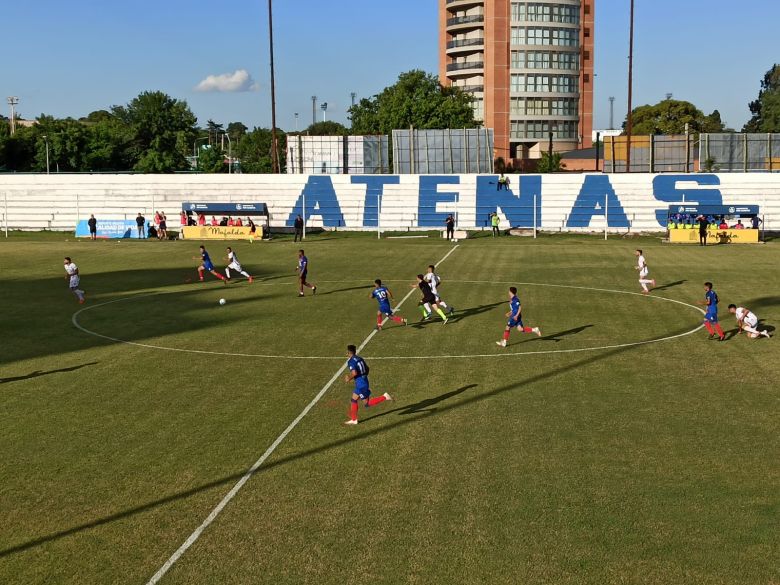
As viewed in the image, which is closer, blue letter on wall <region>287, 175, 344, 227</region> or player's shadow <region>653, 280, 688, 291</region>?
player's shadow <region>653, 280, 688, 291</region>

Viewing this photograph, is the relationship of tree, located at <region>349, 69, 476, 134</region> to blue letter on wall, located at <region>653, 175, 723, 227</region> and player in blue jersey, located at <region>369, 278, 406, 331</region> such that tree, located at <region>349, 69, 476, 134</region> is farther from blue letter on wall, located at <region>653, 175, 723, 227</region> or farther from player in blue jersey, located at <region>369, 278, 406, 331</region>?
player in blue jersey, located at <region>369, 278, 406, 331</region>

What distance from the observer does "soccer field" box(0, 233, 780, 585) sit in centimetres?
1134

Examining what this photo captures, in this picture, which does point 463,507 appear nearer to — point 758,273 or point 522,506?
point 522,506

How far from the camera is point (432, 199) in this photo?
68.8 meters

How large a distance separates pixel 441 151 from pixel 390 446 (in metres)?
61.7

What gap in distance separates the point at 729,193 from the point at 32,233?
57.4m

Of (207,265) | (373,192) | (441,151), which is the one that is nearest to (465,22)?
(441,151)

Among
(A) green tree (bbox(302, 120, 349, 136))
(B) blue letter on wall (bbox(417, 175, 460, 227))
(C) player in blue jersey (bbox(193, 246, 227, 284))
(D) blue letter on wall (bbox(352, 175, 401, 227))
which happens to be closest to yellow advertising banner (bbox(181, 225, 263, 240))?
(D) blue letter on wall (bbox(352, 175, 401, 227))

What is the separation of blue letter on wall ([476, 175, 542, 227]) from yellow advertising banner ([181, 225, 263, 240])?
18.8 meters

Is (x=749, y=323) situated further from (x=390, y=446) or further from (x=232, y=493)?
(x=232, y=493)

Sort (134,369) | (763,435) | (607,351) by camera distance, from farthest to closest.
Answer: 1. (607,351)
2. (134,369)
3. (763,435)

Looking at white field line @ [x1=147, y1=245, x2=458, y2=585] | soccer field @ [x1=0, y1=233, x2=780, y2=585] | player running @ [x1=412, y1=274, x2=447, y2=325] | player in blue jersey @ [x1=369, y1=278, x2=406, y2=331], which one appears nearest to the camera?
white field line @ [x1=147, y1=245, x2=458, y2=585]

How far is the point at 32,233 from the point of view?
68188 mm

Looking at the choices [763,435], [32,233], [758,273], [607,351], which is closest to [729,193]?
[758,273]
